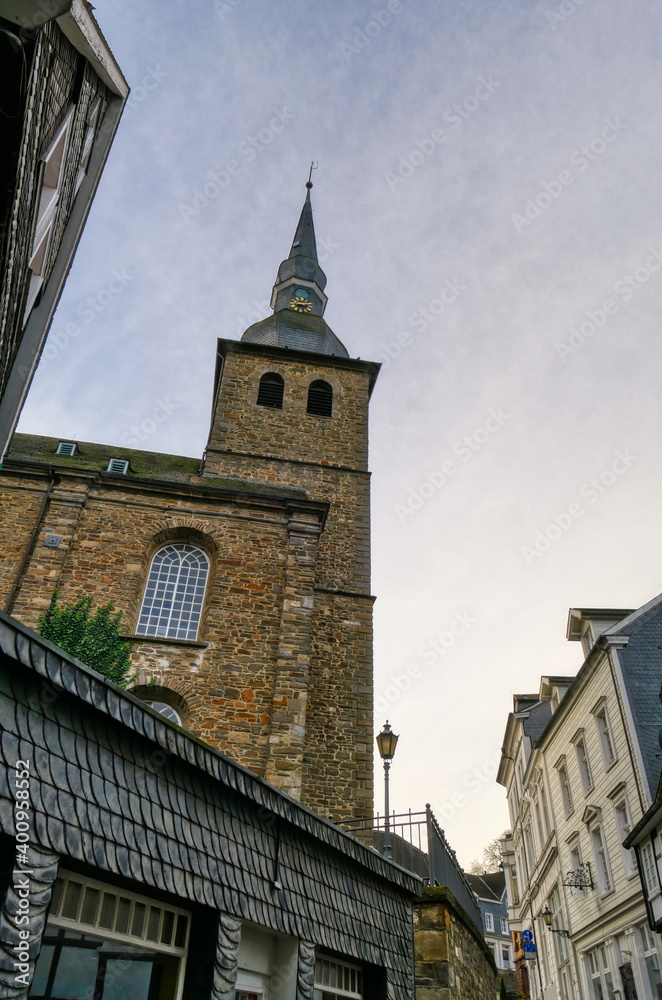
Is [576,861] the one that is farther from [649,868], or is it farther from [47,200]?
[47,200]

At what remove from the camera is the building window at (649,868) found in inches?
542

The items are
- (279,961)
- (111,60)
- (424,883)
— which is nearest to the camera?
(279,961)

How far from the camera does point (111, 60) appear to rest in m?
8.99

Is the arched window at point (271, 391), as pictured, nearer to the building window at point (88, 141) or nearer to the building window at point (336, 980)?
the building window at point (88, 141)

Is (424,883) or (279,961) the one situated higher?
(424,883)

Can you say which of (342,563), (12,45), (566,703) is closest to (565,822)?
(566,703)

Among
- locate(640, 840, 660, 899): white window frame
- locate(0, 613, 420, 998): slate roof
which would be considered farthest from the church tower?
locate(0, 613, 420, 998): slate roof

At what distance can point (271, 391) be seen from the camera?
24.4m

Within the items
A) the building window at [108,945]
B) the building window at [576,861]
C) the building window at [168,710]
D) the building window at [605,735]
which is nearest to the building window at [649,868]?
the building window at [605,735]

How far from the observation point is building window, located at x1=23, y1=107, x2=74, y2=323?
748cm

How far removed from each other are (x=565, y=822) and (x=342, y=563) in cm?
974

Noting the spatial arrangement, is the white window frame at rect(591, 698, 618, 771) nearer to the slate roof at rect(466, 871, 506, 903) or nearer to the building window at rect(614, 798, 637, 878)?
the building window at rect(614, 798, 637, 878)

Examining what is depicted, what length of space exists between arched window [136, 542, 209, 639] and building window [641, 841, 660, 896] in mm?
9684

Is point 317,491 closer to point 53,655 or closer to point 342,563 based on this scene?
point 342,563
